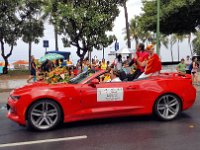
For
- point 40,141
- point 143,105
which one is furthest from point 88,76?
point 40,141

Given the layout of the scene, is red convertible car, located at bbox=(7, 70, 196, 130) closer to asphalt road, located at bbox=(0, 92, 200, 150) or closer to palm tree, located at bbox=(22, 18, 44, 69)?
asphalt road, located at bbox=(0, 92, 200, 150)

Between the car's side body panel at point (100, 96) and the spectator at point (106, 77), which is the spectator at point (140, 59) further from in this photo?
the spectator at point (106, 77)

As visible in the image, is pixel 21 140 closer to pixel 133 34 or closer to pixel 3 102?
pixel 3 102

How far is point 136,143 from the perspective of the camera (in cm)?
646

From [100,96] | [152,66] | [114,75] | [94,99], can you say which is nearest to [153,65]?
[152,66]

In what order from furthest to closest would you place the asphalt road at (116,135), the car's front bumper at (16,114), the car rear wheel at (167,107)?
the car rear wheel at (167,107) → the car's front bumper at (16,114) → the asphalt road at (116,135)

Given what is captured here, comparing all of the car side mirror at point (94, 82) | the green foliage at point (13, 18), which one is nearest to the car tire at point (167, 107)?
the car side mirror at point (94, 82)

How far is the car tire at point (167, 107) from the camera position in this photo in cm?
822

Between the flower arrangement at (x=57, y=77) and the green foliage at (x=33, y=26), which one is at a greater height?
the green foliage at (x=33, y=26)

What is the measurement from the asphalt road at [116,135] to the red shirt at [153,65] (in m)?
1.09

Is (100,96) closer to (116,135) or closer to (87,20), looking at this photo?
(116,135)

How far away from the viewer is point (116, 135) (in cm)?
709

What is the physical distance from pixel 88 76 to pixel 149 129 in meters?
1.77

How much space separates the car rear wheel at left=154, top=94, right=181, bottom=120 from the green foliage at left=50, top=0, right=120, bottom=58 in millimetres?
19597
